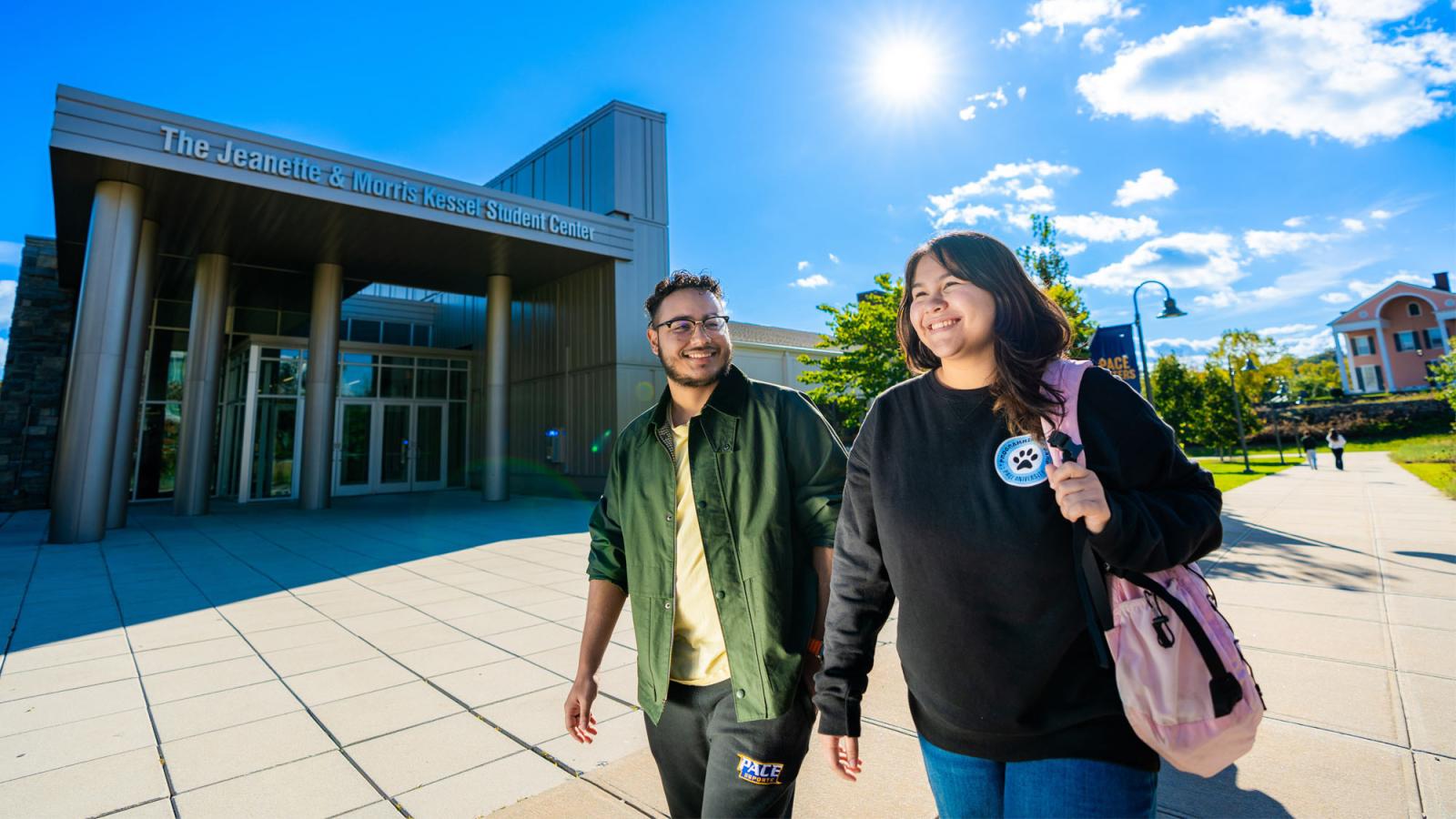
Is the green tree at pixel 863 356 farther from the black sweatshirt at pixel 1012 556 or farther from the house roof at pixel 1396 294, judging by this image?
the house roof at pixel 1396 294

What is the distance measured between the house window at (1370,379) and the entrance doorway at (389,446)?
76.4m

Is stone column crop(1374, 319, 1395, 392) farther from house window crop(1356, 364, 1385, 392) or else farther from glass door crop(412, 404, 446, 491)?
glass door crop(412, 404, 446, 491)

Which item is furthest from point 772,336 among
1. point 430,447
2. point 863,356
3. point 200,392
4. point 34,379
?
point 34,379

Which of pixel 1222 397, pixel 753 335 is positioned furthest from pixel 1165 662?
pixel 1222 397

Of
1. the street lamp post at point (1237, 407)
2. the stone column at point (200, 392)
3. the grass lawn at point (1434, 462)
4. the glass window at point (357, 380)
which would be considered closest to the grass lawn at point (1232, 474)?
the street lamp post at point (1237, 407)

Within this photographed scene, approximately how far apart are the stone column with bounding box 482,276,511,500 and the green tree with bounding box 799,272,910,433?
8.77m

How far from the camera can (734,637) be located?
67.7 inches

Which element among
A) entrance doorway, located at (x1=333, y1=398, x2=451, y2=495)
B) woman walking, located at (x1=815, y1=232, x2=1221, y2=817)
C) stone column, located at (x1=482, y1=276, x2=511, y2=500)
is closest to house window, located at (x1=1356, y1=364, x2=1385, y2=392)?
stone column, located at (x1=482, y1=276, x2=511, y2=500)

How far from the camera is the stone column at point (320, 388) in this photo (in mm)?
15719

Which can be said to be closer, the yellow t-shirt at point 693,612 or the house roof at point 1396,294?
the yellow t-shirt at point 693,612

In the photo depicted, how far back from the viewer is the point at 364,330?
70.8ft

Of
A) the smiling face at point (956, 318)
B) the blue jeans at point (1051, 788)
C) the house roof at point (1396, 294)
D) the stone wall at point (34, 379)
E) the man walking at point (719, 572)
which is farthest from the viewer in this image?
the house roof at point (1396, 294)

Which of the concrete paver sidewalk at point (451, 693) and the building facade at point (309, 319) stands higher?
the building facade at point (309, 319)

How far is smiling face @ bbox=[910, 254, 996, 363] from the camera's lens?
155 cm
